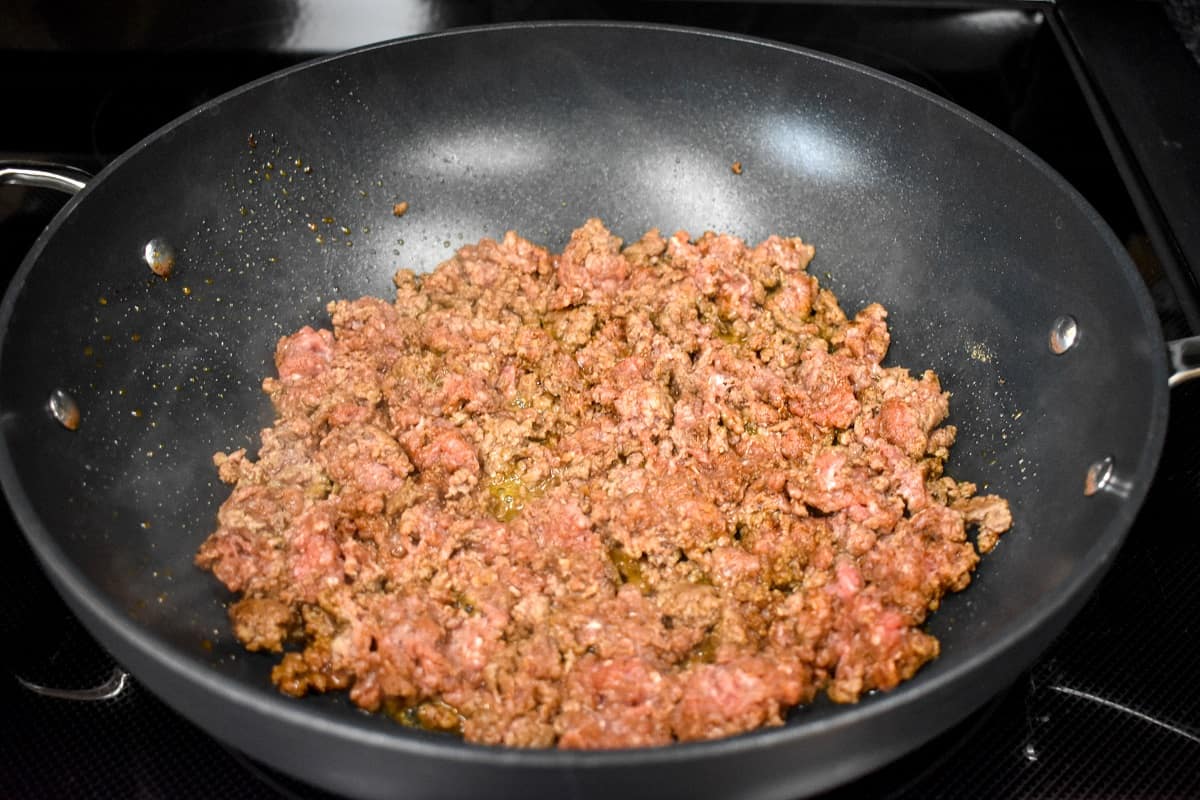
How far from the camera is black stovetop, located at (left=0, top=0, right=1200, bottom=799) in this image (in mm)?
1860

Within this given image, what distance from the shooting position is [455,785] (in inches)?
54.4

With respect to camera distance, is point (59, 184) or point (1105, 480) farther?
point (59, 184)

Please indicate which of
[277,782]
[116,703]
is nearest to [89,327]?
[116,703]

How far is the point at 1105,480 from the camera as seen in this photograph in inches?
72.7

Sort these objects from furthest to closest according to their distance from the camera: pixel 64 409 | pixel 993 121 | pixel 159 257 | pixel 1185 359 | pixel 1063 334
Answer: pixel 993 121 < pixel 159 257 < pixel 1063 334 < pixel 64 409 < pixel 1185 359

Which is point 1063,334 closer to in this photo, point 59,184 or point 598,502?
point 598,502

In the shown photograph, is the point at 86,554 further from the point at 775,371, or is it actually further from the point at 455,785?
the point at 775,371

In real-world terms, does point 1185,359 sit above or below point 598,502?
above

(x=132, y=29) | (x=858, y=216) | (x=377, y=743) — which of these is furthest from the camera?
(x=132, y=29)

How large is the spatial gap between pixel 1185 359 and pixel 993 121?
55.6 inches

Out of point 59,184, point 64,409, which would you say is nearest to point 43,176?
point 59,184

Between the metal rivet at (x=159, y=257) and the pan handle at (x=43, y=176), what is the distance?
19 cm

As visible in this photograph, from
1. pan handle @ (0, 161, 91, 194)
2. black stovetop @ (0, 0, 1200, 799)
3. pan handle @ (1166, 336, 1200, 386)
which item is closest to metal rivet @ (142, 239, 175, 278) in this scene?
pan handle @ (0, 161, 91, 194)

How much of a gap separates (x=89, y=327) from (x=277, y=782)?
3.34 feet
